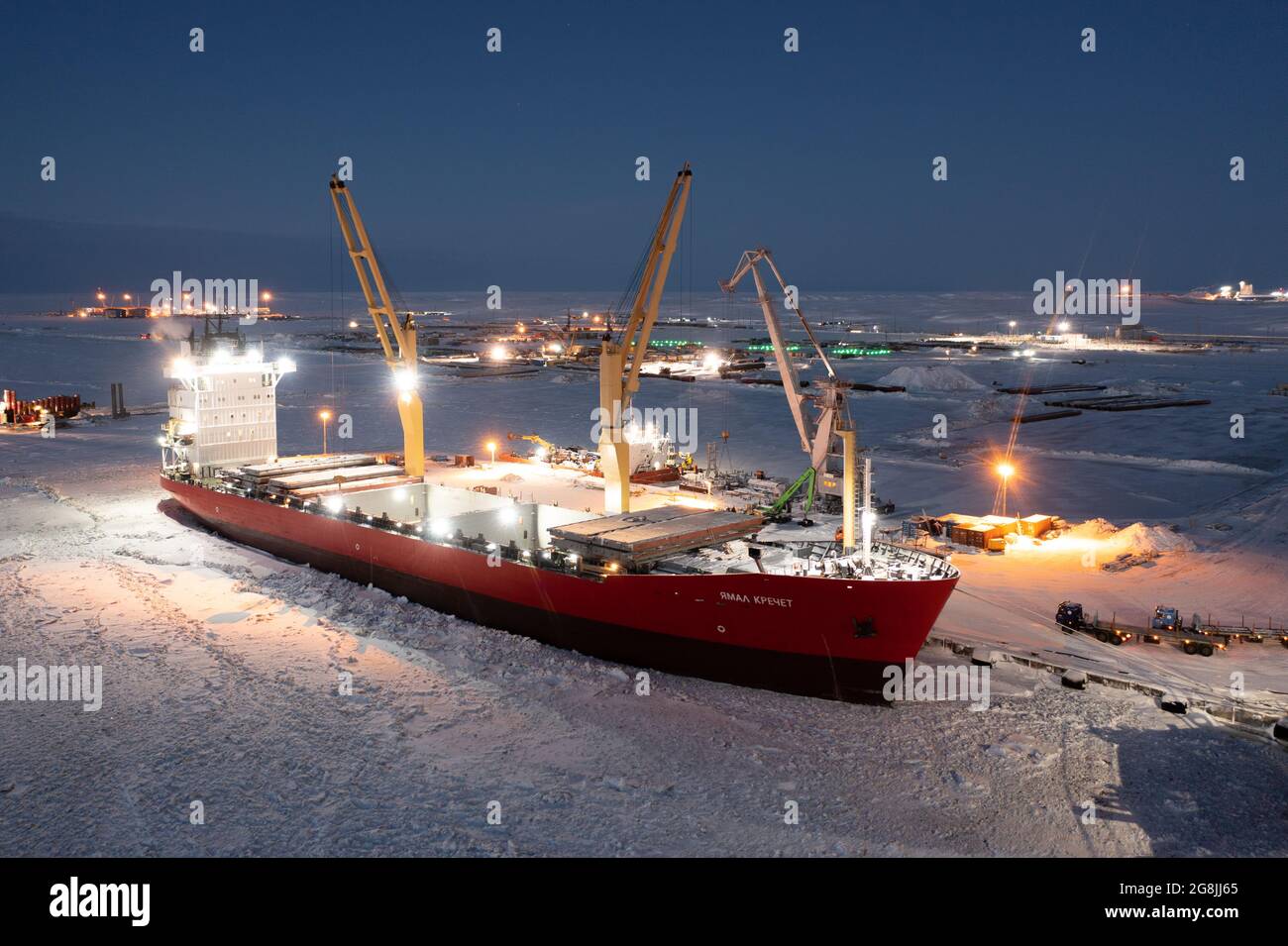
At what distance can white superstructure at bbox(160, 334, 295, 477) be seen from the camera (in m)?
30.1

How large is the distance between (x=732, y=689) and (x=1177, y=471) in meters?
27.9

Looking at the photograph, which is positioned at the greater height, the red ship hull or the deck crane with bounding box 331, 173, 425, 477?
the deck crane with bounding box 331, 173, 425, 477

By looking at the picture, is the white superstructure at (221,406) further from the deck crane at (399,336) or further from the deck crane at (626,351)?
the deck crane at (626,351)

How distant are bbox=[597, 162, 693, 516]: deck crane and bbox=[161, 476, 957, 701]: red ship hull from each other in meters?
4.16

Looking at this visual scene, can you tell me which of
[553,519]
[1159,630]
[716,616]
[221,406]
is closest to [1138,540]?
[1159,630]

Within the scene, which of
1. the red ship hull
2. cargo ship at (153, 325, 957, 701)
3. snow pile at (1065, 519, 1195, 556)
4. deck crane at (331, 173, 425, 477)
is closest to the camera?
the red ship hull

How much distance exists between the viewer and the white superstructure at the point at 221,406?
30.1 meters

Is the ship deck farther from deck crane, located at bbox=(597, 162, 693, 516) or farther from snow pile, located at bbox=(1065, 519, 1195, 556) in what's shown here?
snow pile, located at bbox=(1065, 519, 1195, 556)

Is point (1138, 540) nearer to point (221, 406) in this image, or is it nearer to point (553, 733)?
point (553, 733)

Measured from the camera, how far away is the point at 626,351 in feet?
73.5

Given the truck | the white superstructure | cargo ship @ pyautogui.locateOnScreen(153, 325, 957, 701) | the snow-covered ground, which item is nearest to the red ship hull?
cargo ship @ pyautogui.locateOnScreen(153, 325, 957, 701)

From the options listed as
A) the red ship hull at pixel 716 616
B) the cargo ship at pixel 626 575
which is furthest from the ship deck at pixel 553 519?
the red ship hull at pixel 716 616

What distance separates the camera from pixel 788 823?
11078mm
